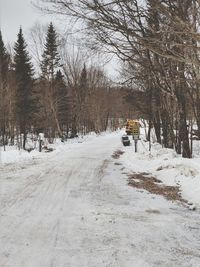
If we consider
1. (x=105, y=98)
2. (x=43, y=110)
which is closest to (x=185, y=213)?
(x=43, y=110)

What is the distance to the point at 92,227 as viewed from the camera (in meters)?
6.90

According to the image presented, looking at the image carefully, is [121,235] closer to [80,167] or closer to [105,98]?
[80,167]

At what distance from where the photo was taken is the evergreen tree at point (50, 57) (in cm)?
4328

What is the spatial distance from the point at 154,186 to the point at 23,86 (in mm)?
31203

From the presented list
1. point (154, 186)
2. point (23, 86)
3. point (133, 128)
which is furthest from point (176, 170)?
point (23, 86)

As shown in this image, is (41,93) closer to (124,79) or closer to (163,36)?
(124,79)

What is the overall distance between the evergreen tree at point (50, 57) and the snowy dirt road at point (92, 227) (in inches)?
1278

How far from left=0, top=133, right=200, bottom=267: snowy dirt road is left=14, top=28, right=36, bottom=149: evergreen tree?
26068mm

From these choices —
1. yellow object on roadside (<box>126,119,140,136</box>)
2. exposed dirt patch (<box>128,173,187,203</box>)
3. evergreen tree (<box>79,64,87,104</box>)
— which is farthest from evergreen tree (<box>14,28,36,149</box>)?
exposed dirt patch (<box>128,173,187,203</box>)

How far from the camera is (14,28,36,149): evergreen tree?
125 ft

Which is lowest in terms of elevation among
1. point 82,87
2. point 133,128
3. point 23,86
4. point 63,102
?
point 133,128

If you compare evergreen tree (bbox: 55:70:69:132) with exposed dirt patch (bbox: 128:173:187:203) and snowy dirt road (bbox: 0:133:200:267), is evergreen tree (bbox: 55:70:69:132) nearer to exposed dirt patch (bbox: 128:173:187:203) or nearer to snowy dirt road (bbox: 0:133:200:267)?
exposed dirt patch (bbox: 128:173:187:203)

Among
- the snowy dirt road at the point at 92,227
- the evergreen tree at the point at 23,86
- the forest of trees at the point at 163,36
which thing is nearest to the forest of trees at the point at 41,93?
the evergreen tree at the point at 23,86

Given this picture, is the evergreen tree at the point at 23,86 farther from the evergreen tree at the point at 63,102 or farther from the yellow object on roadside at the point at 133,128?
the yellow object on roadside at the point at 133,128
